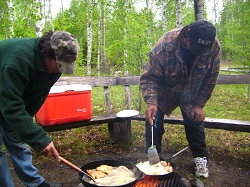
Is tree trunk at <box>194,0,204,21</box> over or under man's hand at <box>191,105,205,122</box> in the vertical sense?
over

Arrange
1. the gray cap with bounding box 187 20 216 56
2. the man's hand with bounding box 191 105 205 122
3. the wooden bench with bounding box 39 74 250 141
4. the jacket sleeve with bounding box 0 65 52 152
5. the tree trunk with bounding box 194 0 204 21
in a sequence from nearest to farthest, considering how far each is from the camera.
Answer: the jacket sleeve with bounding box 0 65 52 152, the gray cap with bounding box 187 20 216 56, the man's hand with bounding box 191 105 205 122, the wooden bench with bounding box 39 74 250 141, the tree trunk with bounding box 194 0 204 21

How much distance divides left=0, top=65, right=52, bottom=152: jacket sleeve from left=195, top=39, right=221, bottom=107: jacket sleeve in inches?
83.4

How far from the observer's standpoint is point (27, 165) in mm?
2789

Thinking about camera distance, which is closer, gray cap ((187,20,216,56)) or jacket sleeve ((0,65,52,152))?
jacket sleeve ((0,65,52,152))

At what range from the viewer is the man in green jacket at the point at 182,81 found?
3.07 meters

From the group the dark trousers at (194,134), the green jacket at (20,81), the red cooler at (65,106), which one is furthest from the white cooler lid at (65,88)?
the green jacket at (20,81)

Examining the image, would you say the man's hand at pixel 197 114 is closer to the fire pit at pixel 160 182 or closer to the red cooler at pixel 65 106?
the fire pit at pixel 160 182

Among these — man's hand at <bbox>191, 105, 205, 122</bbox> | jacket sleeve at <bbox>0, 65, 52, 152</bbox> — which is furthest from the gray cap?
jacket sleeve at <bbox>0, 65, 52, 152</bbox>

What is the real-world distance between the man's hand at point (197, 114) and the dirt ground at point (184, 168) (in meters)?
0.71

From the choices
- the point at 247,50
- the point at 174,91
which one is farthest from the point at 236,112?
the point at 174,91

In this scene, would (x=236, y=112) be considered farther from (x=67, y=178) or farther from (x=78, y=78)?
(x=67, y=178)

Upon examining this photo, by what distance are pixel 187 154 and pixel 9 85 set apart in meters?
3.34

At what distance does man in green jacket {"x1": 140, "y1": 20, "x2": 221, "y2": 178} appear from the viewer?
10.1 feet

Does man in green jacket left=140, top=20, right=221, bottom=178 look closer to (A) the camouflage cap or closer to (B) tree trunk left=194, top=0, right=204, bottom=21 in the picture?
(A) the camouflage cap
